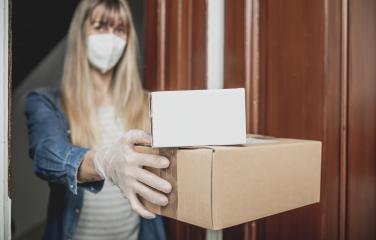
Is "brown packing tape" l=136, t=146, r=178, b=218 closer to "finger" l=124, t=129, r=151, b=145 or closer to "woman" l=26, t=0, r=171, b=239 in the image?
"finger" l=124, t=129, r=151, b=145

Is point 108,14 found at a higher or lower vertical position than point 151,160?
higher

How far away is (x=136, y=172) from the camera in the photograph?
0.65 meters

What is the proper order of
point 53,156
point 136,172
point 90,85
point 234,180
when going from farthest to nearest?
point 90,85, point 53,156, point 136,172, point 234,180

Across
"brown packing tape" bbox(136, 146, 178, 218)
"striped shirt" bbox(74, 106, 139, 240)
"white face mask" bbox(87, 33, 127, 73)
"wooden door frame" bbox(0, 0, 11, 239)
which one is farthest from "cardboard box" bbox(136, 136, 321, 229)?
"white face mask" bbox(87, 33, 127, 73)

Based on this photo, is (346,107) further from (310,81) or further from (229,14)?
(229,14)

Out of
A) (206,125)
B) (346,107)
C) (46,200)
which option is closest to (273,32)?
(346,107)

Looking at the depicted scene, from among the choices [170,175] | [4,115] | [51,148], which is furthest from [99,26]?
[170,175]

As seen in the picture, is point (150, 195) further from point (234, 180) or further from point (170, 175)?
point (234, 180)

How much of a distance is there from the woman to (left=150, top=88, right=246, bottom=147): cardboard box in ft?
1.74

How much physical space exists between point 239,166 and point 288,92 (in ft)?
1.21

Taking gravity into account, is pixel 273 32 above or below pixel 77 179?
above

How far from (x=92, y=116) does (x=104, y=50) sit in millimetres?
262

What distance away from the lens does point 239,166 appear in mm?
549

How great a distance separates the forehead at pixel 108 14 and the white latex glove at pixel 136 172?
75 cm
